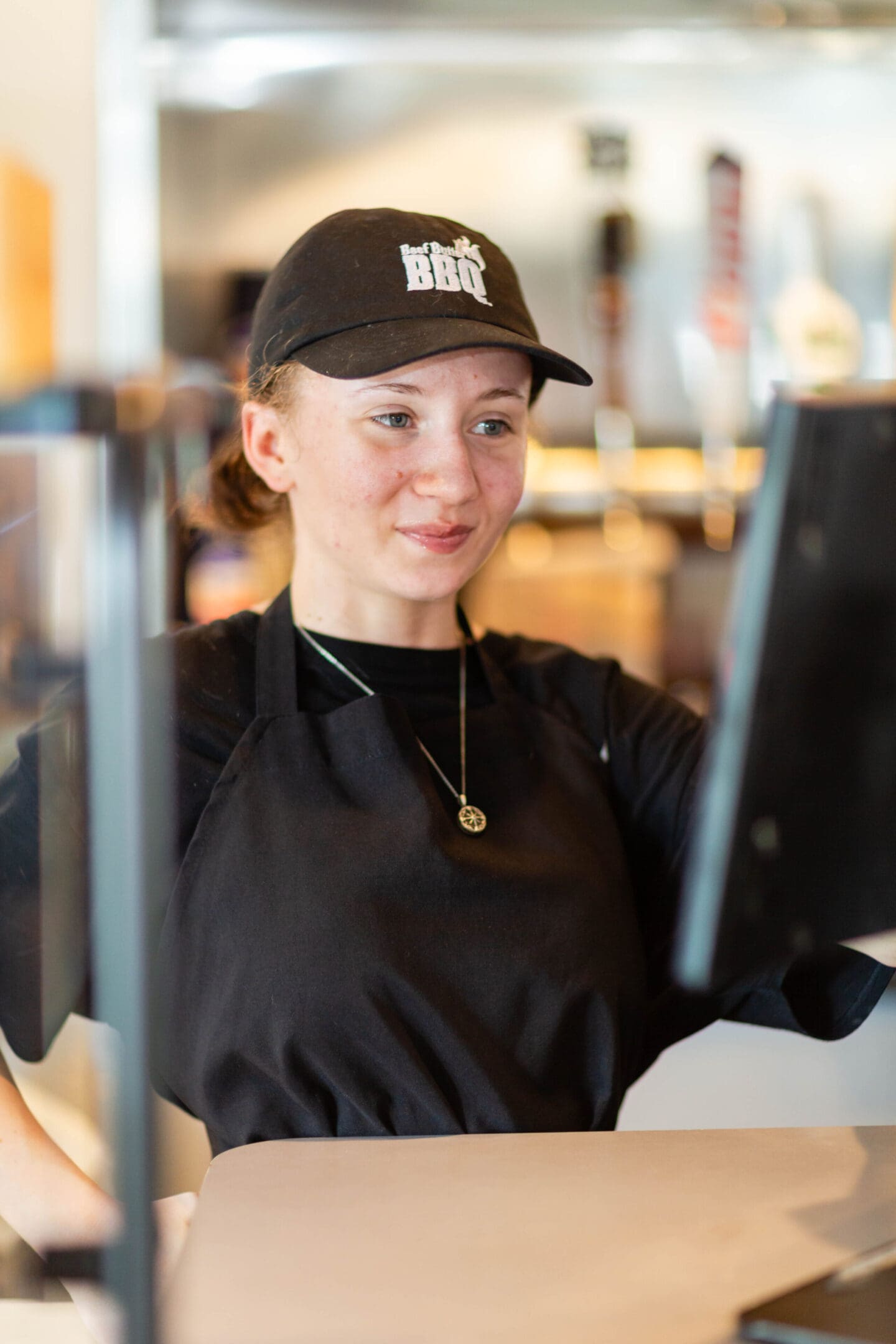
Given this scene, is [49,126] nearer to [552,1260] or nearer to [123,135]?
[123,135]

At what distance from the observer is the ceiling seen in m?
2.37

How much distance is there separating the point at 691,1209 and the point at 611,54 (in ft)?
7.15

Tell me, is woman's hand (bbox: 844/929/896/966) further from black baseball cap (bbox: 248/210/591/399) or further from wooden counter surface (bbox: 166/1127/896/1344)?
black baseball cap (bbox: 248/210/591/399)

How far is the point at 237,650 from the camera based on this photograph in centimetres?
110

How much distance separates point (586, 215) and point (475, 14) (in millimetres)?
469

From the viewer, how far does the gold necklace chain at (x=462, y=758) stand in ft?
3.41

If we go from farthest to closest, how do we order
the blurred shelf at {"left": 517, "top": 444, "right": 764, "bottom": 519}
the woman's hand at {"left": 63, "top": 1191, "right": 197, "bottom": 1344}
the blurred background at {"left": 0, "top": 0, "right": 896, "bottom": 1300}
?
the blurred shelf at {"left": 517, "top": 444, "right": 764, "bottom": 519}
the blurred background at {"left": 0, "top": 0, "right": 896, "bottom": 1300}
the woman's hand at {"left": 63, "top": 1191, "right": 197, "bottom": 1344}

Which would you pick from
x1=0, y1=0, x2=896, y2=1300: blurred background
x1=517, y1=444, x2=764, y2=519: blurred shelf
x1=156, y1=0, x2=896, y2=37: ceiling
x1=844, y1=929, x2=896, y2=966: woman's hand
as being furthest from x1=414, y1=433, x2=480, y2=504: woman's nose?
x1=156, y1=0, x2=896, y2=37: ceiling

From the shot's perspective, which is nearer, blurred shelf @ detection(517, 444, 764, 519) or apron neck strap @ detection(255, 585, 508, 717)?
apron neck strap @ detection(255, 585, 508, 717)

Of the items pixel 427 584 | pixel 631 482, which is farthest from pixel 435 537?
pixel 631 482

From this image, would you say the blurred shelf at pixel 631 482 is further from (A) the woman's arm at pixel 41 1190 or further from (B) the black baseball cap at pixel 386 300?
(A) the woman's arm at pixel 41 1190

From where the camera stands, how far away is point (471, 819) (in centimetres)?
104

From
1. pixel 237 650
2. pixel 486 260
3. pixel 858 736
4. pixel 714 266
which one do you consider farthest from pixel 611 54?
pixel 858 736

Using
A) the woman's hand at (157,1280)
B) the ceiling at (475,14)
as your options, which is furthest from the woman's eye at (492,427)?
the ceiling at (475,14)
